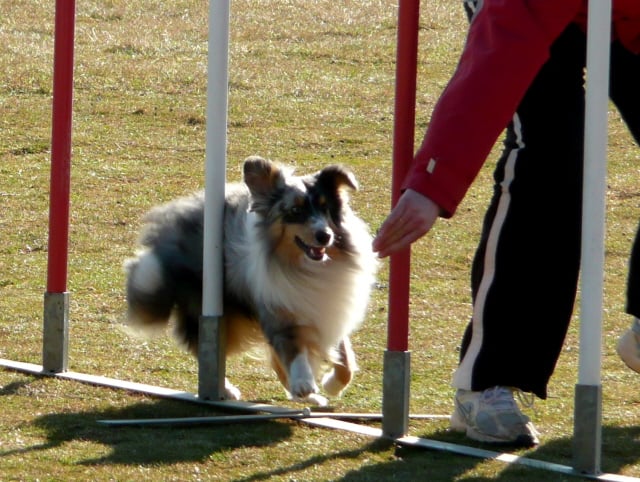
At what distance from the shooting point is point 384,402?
3957mm

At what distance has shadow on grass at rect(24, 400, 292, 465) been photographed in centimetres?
378

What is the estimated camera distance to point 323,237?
5.09m

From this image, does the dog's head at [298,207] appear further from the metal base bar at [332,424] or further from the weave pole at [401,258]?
the weave pole at [401,258]

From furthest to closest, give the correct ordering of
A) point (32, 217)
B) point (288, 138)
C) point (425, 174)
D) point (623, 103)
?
1. point (288, 138)
2. point (32, 217)
3. point (623, 103)
4. point (425, 174)

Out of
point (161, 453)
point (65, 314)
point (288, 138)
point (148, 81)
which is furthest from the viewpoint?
point (148, 81)

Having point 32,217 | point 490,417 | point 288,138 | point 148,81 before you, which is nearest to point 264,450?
point 490,417

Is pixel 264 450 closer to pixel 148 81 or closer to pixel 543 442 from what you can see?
pixel 543 442

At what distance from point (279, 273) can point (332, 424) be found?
1064 millimetres

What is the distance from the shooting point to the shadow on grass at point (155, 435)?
3.78m

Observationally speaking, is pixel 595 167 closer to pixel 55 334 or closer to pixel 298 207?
pixel 298 207

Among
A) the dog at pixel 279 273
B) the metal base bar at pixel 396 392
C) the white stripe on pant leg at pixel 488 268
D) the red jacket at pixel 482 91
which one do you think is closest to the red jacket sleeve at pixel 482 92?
the red jacket at pixel 482 91

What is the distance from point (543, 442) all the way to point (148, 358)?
208 centimetres

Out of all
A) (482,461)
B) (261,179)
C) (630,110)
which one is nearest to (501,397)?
(482,461)

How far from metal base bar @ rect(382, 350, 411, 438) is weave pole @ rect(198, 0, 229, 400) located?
2.71ft
